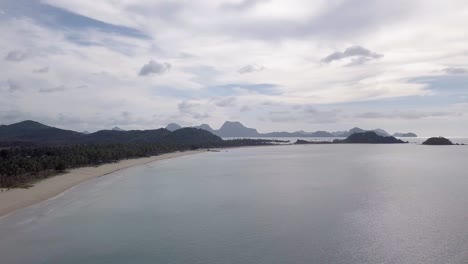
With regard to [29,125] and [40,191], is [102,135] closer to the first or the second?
[29,125]

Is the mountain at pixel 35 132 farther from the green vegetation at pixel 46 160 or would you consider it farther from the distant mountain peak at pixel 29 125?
the green vegetation at pixel 46 160

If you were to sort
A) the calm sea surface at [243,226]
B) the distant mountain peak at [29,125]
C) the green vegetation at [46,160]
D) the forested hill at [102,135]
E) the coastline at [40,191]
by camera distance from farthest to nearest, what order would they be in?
1. the distant mountain peak at [29,125]
2. the forested hill at [102,135]
3. the green vegetation at [46,160]
4. the coastline at [40,191]
5. the calm sea surface at [243,226]

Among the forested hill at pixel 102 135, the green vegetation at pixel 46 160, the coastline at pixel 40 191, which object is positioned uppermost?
the forested hill at pixel 102 135

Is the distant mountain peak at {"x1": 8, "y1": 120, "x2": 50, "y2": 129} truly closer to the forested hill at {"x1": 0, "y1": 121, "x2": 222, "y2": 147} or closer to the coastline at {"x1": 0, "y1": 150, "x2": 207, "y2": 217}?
the forested hill at {"x1": 0, "y1": 121, "x2": 222, "y2": 147}

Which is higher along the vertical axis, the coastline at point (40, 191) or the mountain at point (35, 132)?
the mountain at point (35, 132)

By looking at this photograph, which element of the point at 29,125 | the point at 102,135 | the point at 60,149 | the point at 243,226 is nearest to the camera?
the point at 243,226

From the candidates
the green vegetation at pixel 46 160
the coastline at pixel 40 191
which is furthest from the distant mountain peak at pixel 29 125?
the coastline at pixel 40 191

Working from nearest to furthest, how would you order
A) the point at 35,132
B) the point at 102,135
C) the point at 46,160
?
the point at 46,160
the point at 35,132
the point at 102,135

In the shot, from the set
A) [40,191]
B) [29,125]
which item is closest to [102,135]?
[29,125]

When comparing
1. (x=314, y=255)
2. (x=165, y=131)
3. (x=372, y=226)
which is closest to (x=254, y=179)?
(x=372, y=226)
